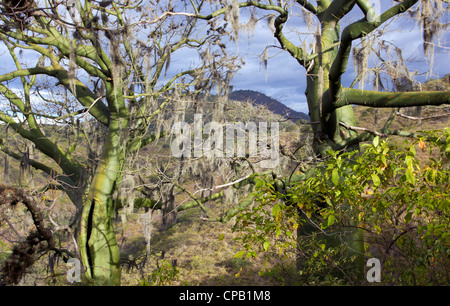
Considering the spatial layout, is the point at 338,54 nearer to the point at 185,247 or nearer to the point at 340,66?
the point at 340,66

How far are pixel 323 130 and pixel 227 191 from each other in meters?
2.30

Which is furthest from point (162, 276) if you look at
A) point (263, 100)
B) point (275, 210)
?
point (263, 100)

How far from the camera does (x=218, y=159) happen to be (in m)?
6.83

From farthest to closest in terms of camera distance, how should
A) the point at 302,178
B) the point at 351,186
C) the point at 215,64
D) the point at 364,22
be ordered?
the point at 215,64 → the point at 302,178 → the point at 364,22 → the point at 351,186

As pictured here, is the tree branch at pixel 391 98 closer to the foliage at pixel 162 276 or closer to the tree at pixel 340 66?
the tree at pixel 340 66

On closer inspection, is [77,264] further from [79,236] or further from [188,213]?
[188,213]

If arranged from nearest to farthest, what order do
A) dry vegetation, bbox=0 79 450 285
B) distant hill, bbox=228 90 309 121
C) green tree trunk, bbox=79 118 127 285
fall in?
A: green tree trunk, bbox=79 118 127 285 → distant hill, bbox=228 90 309 121 → dry vegetation, bbox=0 79 450 285

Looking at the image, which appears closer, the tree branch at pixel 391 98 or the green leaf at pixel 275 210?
the green leaf at pixel 275 210

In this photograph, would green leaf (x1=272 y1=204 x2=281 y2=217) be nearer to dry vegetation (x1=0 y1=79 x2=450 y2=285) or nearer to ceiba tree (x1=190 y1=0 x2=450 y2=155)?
ceiba tree (x1=190 y1=0 x2=450 y2=155)

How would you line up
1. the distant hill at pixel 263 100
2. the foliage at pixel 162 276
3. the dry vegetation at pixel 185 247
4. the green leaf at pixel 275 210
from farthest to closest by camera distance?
1. the dry vegetation at pixel 185 247
2. the distant hill at pixel 263 100
3. the foliage at pixel 162 276
4. the green leaf at pixel 275 210

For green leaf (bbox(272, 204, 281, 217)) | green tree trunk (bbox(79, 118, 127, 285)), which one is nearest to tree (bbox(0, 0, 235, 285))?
green tree trunk (bbox(79, 118, 127, 285))

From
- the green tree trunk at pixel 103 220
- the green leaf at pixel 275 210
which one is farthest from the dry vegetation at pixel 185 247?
the green leaf at pixel 275 210

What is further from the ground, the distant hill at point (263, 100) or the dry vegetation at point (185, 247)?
the distant hill at point (263, 100)

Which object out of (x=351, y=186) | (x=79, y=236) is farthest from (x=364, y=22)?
(x=79, y=236)
